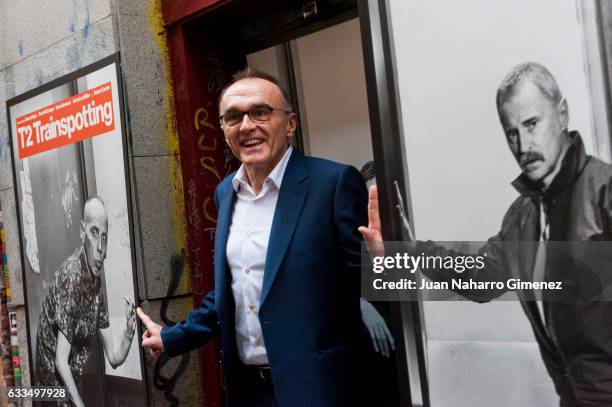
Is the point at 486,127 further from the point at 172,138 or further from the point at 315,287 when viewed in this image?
the point at 172,138

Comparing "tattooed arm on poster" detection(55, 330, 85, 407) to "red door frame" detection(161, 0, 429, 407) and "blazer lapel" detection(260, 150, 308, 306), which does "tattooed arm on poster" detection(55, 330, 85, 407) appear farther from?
"blazer lapel" detection(260, 150, 308, 306)

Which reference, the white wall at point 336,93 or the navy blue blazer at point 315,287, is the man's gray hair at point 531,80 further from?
the white wall at point 336,93

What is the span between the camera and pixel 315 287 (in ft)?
10.2

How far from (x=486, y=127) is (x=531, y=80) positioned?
24 centimetres

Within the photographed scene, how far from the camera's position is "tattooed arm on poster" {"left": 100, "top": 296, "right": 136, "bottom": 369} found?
4.61 metres

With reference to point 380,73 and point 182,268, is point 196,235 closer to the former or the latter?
point 182,268

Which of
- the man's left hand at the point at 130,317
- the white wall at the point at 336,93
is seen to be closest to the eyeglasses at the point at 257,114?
the white wall at the point at 336,93

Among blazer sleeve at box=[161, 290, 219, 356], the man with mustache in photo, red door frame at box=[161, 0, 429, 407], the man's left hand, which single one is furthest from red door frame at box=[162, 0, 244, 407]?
the man with mustache in photo

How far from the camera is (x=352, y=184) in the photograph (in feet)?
10.3

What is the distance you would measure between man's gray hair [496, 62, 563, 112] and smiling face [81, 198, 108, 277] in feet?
9.52

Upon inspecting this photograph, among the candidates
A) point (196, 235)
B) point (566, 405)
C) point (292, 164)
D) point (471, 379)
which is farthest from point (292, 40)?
point (566, 405)

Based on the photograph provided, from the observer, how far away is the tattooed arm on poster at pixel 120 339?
461 cm

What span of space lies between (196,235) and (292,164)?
163 cm

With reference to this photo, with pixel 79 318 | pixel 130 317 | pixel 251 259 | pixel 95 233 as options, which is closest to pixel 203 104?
pixel 95 233
